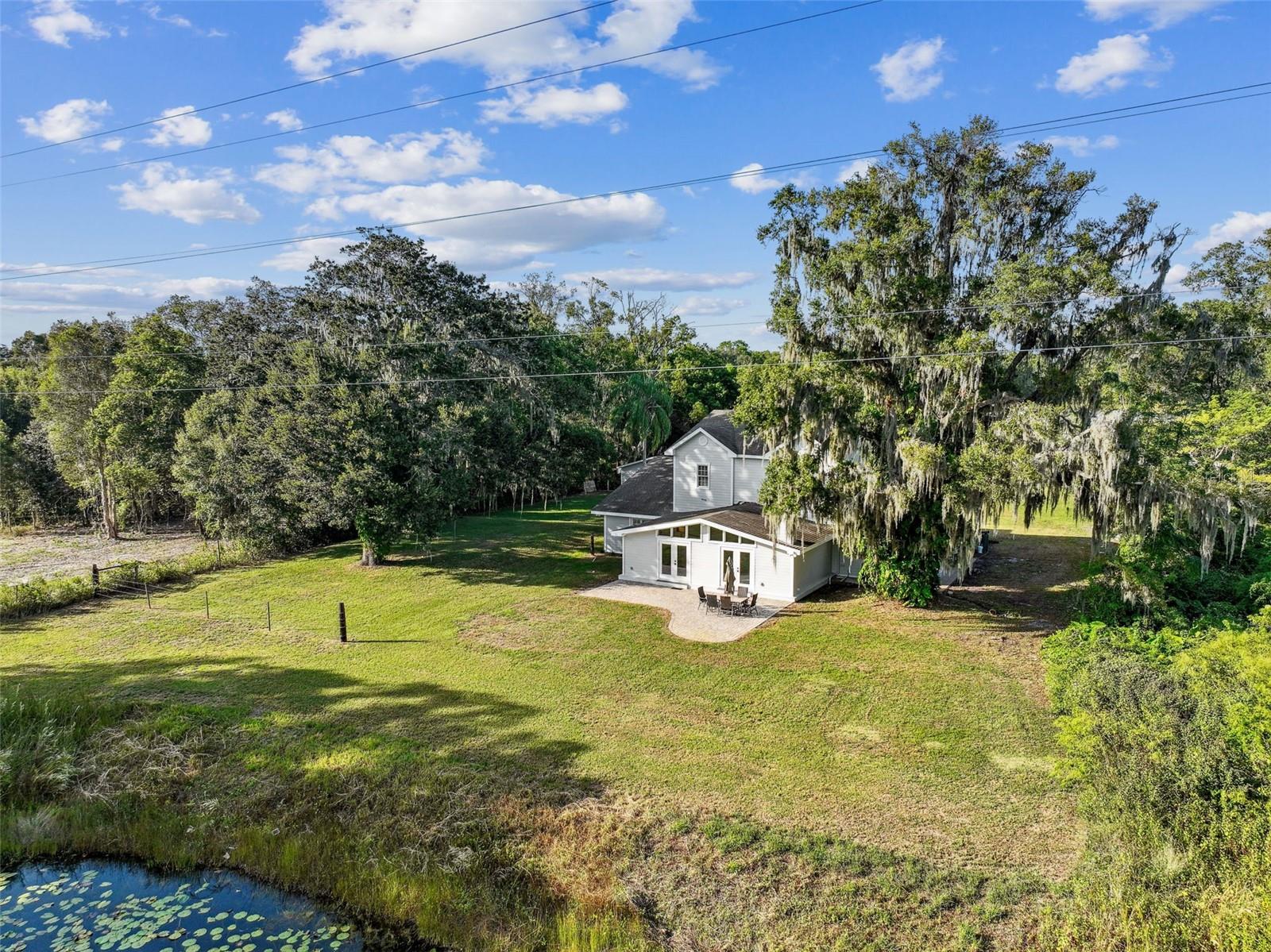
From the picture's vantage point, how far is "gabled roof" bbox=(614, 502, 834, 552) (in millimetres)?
17844

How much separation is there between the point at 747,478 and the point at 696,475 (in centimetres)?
172

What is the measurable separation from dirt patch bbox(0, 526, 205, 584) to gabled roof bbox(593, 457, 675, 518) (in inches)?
635

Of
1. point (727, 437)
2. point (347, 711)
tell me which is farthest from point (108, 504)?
point (727, 437)

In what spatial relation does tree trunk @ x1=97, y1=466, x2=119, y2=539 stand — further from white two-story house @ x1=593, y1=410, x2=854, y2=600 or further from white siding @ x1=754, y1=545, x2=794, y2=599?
white siding @ x1=754, y1=545, x2=794, y2=599

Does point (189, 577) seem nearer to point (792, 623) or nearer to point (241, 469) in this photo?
point (241, 469)

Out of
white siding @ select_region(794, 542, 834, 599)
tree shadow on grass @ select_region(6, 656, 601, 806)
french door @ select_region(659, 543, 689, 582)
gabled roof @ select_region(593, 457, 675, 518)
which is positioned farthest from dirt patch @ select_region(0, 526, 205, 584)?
white siding @ select_region(794, 542, 834, 599)

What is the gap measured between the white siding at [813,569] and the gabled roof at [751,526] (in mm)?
390

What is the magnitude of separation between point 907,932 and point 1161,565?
1074 cm

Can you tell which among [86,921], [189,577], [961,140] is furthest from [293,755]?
[961,140]

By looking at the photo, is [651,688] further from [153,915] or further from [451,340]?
[451,340]

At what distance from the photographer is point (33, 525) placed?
106 feet

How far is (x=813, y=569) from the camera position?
18.9 m

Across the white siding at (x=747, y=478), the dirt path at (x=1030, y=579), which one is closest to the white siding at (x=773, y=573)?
the white siding at (x=747, y=478)

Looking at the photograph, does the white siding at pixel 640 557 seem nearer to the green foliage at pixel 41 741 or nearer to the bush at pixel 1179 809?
the green foliage at pixel 41 741
